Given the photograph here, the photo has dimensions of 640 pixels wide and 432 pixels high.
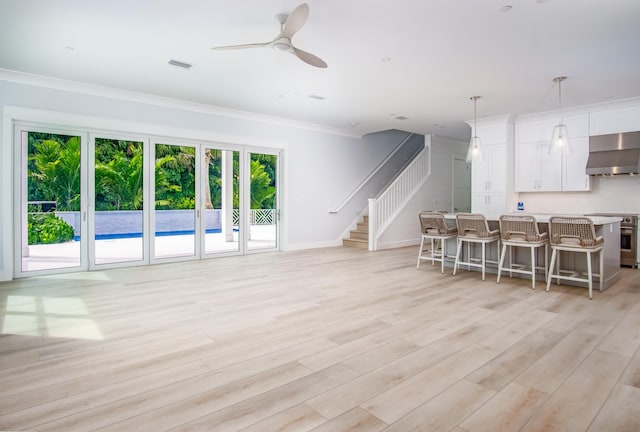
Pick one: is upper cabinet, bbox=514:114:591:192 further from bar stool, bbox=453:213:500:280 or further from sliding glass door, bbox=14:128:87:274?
sliding glass door, bbox=14:128:87:274

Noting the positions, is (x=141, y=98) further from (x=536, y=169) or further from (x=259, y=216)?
(x=536, y=169)

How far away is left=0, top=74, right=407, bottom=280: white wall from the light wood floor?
2443 millimetres

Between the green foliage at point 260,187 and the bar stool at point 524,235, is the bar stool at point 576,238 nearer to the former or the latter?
the bar stool at point 524,235

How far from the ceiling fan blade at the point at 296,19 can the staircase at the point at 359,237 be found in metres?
5.87

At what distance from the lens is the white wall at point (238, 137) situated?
5.13m

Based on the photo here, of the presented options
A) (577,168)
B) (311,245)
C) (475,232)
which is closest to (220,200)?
(311,245)

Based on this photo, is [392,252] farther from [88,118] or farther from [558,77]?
[88,118]

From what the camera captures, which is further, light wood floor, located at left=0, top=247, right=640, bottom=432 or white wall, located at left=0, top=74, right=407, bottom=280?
white wall, located at left=0, top=74, right=407, bottom=280

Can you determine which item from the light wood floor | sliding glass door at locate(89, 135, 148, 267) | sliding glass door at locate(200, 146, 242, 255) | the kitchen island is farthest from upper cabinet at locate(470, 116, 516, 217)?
sliding glass door at locate(89, 135, 148, 267)

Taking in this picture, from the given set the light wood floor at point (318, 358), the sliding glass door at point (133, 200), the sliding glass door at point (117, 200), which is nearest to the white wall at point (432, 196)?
the sliding glass door at point (133, 200)

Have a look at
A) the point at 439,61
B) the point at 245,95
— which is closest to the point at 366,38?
the point at 439,61

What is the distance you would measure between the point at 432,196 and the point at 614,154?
4075mm

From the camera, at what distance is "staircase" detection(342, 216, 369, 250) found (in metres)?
8.68

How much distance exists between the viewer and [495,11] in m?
3.35
